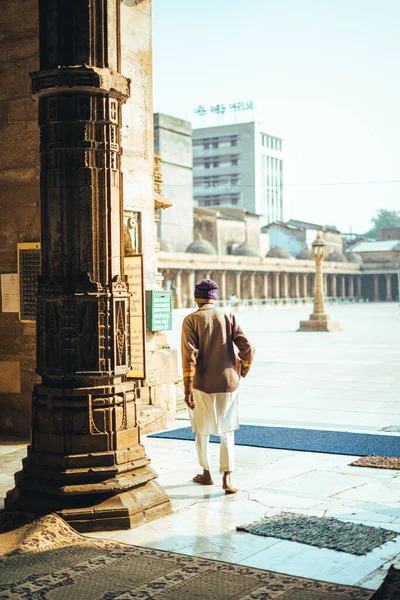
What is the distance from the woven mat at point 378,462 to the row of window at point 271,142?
88.6 m

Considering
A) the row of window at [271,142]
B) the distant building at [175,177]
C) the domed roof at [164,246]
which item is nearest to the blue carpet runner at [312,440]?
the domed roof at [164,246]

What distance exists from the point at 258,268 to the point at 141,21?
53.0 m

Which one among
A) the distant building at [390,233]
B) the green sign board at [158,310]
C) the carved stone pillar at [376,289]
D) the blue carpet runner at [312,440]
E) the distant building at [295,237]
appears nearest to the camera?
the blue carpet runner at [312,440]

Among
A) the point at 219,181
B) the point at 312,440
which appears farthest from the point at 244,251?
the point at 312,440

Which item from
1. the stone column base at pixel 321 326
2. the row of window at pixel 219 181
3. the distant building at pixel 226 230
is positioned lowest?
the stone column base at pixel 321 326

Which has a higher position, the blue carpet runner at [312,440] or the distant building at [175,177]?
the distant building at [175,177]

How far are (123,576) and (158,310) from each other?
5.12 m

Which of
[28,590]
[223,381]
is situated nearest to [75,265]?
[223,381]

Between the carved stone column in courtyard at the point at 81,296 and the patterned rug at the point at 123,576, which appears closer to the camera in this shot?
the patterned rug at the point at 123,576

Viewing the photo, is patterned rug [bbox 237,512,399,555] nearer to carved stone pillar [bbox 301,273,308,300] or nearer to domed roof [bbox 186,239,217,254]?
domed roof [bbox 186,239,217,254]

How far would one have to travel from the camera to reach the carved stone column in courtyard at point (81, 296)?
5211 mm

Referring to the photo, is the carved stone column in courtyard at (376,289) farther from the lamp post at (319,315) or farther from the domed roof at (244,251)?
the lamp post at (319,315)

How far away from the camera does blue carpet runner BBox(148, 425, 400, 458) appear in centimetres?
739

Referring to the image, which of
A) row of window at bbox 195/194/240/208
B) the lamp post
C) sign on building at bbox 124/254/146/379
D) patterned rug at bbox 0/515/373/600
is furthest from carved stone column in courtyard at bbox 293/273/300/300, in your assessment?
patterned rug at bbox 0/515/373/600
